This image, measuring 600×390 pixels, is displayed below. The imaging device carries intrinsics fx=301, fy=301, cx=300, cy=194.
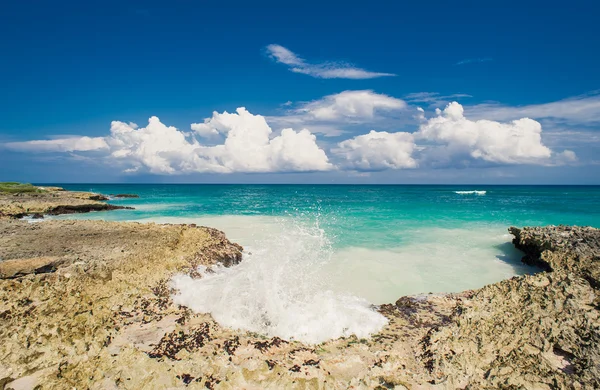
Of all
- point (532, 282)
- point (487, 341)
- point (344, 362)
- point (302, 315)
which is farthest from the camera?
point (532, 282)

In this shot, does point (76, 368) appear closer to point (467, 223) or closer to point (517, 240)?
point (517, 240)

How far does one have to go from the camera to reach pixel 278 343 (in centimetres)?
608

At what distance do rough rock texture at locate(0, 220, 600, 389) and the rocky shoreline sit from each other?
0.02m

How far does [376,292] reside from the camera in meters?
10.6

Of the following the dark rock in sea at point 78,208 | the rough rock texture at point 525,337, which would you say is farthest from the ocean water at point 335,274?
the dark rock in sea at point 78,208

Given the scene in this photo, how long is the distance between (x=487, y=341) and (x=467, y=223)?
23519 mm

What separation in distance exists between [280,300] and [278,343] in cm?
263

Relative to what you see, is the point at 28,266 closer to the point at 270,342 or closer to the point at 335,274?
the point at 270,342

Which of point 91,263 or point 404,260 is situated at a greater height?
point 91,263

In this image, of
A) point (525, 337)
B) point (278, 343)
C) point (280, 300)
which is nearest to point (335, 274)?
point (280, 300)

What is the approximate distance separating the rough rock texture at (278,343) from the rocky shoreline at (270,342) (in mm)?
23

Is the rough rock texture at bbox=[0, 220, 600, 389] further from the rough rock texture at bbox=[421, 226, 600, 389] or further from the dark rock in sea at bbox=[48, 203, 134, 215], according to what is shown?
the dark rock in sea at bbox=[48, 203, 134, 215]

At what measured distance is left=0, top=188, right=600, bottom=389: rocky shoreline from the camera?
5035mm

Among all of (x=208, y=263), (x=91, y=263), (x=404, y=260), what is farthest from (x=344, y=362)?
(x=404, y=260)
